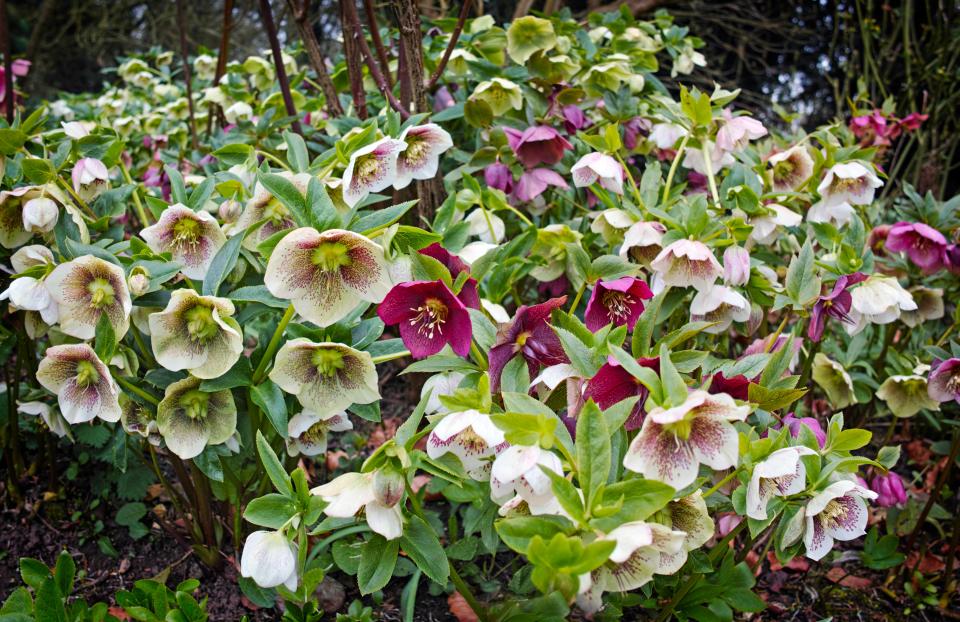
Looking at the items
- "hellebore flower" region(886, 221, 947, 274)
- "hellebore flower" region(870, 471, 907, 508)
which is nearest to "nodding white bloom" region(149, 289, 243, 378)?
"hellebore flower" region(870, 471, 907, 508)

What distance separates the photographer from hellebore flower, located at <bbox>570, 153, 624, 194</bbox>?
3.71 feet

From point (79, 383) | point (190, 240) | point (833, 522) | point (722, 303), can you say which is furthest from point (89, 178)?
point (833, 522)

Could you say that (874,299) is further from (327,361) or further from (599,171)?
(327,361)

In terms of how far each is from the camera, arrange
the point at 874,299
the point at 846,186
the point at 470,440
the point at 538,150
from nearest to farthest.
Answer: the point at 470,440, the point at 874,299, the point at 846,186, the point at 538,150

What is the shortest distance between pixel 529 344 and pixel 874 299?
0.56 meters

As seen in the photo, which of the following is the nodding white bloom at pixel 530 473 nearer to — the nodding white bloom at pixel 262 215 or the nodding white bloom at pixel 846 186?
the nodding white bloom at pixel 262 215

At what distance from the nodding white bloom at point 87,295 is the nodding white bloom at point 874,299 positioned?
3.17 feet

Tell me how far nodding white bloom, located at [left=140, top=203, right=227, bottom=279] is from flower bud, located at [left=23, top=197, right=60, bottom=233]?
14 cm

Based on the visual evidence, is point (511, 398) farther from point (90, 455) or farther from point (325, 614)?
point (90, 455)

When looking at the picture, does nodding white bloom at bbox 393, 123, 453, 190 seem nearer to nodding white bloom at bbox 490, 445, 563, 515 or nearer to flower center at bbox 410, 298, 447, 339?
flower center at bbox 410, 298, 447, 339

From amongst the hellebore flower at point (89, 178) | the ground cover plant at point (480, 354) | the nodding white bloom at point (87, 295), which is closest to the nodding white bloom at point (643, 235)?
the ground cover plant at point (480, 354)

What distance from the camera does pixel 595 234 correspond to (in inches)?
49.8

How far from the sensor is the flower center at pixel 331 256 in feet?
2.72

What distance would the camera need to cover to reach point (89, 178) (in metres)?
1.11
